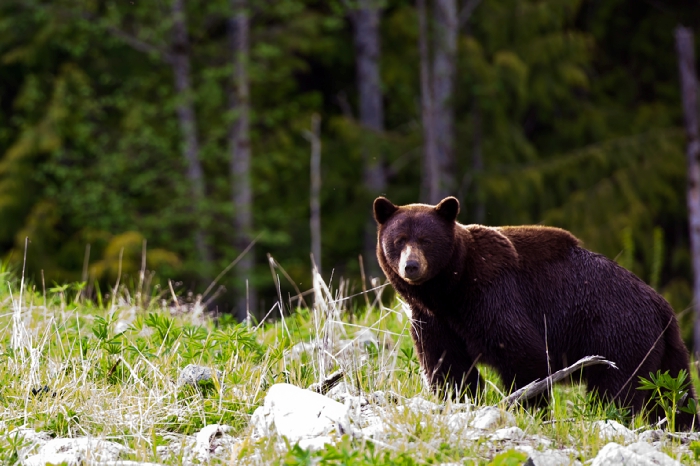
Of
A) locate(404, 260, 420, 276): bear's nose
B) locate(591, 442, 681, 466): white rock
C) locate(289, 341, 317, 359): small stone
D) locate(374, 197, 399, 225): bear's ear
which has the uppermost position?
locate(374, 197, 399, 225): bear's ear

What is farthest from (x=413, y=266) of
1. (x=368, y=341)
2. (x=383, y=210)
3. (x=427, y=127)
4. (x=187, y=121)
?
(x=187, y=121)

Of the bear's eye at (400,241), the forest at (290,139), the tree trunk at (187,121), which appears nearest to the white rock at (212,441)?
the bear's eye at (400,241)

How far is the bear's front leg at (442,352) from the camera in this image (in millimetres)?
4805

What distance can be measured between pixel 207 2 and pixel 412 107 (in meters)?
4.35

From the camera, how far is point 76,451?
352cm

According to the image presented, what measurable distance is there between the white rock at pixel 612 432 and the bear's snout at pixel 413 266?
1.19 m

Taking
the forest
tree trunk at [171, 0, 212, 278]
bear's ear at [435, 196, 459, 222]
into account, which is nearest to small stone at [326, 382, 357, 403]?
bear's ear at [435, 196, 459, 222]

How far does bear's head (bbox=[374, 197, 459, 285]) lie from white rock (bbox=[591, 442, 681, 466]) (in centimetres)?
153

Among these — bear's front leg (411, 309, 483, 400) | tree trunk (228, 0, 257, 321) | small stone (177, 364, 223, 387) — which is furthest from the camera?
tree trunk (228, 0, 257, 321)

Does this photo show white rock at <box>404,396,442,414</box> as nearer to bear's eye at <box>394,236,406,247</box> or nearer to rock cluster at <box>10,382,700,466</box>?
rock cluster at <box>10,382,700,466</box>

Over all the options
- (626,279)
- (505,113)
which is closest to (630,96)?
(505,113)

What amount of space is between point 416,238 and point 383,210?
1.20 feet

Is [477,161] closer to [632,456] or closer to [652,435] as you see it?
[652,435]

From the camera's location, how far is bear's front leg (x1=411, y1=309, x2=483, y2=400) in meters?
4.80
